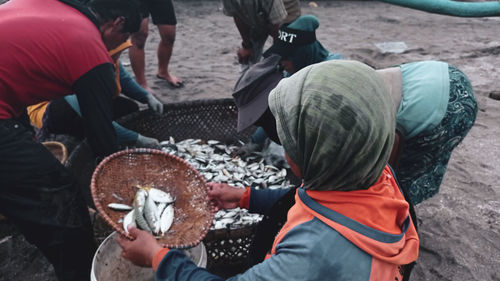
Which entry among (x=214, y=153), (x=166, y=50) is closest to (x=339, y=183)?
(x=214, y=153)

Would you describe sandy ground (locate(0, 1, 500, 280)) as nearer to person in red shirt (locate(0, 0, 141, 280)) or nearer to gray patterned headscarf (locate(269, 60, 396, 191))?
person in red shirt (locate(0, 0, 141, 280))

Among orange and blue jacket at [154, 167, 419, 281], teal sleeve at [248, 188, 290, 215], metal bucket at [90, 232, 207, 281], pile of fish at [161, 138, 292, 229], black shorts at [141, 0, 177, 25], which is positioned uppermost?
black shorts at [141, 0, 177, 25]

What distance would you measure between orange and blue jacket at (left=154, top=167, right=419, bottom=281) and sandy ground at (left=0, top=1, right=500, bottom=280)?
1.62 meters

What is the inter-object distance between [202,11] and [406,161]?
8.29m

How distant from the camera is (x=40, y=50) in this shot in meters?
1.86

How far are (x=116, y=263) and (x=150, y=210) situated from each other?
0.44 metres

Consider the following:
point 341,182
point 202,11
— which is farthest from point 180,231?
point 202,11

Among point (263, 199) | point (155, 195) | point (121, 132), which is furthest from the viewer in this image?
point (121, 132)

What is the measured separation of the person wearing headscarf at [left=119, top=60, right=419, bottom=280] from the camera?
102 cm

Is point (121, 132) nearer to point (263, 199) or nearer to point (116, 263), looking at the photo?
point (116, 263)

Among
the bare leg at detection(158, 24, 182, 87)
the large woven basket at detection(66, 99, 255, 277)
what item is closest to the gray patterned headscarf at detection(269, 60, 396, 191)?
the large woven basket at detection(66, 99, 255, 277)

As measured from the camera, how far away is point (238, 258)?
7.67ft

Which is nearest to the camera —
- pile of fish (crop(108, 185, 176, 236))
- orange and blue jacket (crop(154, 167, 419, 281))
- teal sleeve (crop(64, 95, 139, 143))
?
orange and blue jacket (crop(154, 167, 419, 281))

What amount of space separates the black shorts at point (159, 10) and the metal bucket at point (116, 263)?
329cm
